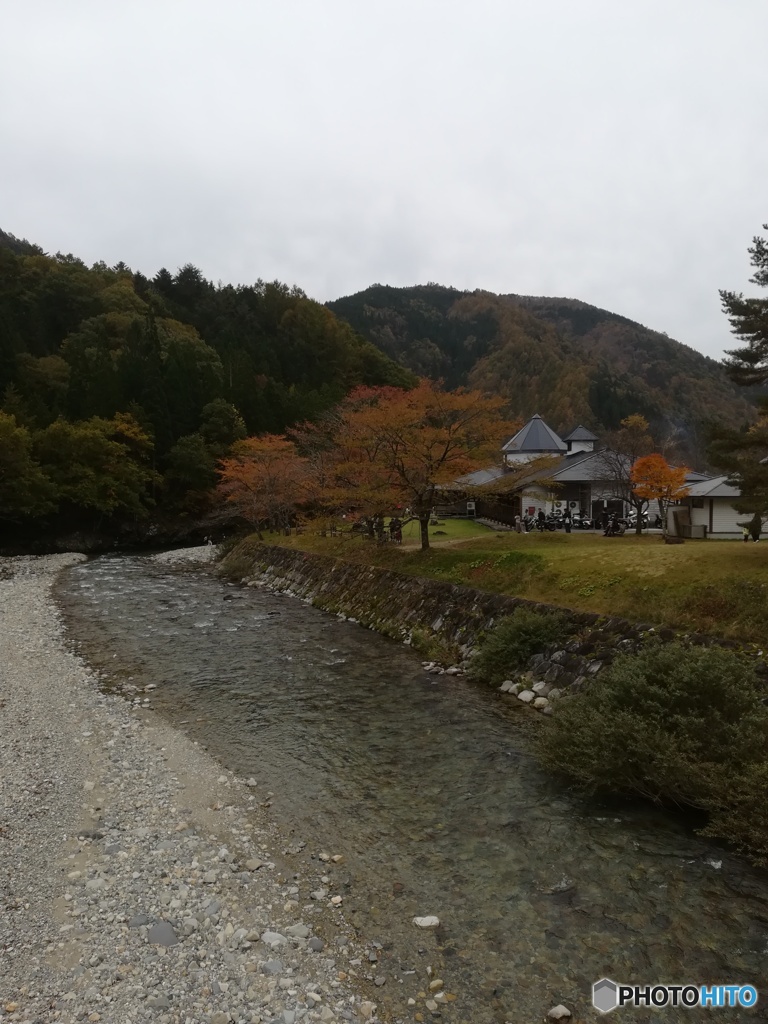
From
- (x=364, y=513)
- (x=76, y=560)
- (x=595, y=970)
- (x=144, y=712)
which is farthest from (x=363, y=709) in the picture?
(x=76, y=560)

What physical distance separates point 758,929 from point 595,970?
5.68 ft

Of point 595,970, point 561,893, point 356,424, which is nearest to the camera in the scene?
point 595,970

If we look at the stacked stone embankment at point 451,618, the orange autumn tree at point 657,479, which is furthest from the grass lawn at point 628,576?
the orange autumn tree at point 657,479

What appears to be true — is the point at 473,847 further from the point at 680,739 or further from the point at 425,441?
the point at 425,441

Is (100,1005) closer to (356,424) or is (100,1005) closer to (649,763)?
(649,763)

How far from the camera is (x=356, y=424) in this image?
22203 millimetres

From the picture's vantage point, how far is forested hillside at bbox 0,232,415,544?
4381 cm

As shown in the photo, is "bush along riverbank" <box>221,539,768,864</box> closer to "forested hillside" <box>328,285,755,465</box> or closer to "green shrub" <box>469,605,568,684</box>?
"green shrub" <box>469,605,568,684</box>

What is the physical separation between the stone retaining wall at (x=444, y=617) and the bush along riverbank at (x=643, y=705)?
44 mm

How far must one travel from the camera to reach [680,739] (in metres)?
7.10

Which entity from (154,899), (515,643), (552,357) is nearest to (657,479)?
(515,643)

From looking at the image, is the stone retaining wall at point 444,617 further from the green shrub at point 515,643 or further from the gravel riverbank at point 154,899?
the gravel riverbank at point 154,899

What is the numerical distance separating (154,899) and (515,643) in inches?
353

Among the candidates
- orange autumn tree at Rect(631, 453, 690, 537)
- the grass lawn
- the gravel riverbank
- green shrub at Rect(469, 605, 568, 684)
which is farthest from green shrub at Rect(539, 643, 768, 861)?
orange autumn tree at Rect(631, 453, 690, 537)
